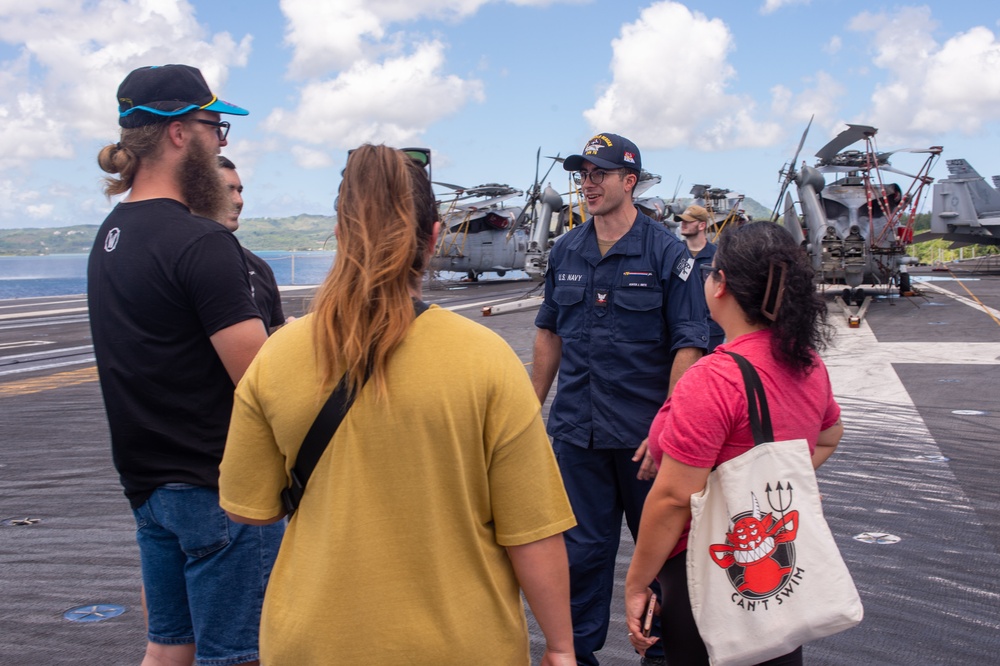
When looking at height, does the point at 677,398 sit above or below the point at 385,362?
below

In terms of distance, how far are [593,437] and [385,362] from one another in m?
1.95

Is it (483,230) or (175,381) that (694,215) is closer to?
(175,381)

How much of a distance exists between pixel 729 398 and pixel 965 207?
3595cm

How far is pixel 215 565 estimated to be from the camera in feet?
7.18

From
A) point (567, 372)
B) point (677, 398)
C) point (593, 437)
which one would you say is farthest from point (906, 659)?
point (677, 398)

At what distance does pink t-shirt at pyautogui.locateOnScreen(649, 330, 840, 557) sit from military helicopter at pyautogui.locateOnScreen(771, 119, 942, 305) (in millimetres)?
17080

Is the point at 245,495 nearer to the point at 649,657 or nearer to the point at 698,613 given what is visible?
the point at 698,613

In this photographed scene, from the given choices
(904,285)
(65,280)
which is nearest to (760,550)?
(904,285)

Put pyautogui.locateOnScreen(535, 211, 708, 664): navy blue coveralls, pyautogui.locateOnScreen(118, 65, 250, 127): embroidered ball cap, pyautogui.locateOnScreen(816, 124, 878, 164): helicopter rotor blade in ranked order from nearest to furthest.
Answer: pyautogui.locateOnScreen(118, 65, 250, 127): embroidered ball cap
pyautogui.locateOnScreen(535, 211, 708, 664): navy blue coveralls
pyautogui.locateOnScreen(816, 124, 878, 164): helicopter rotor blade

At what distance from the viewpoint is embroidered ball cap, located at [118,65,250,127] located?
2.31 metres

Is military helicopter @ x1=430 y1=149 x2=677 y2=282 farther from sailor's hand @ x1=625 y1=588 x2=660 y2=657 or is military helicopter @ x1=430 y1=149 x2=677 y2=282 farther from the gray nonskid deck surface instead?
sailor's hand @ x1=625 y1=588 x2=660 y2=657

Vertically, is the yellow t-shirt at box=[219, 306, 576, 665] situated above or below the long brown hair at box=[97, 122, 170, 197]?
below

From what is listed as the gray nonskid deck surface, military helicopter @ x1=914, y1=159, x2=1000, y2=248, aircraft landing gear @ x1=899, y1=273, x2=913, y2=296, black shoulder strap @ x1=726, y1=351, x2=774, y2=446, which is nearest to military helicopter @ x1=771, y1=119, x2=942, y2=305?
aircraft landing gear @ x1=899, y1=273, x2=913, y2=296

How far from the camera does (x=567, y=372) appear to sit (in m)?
3.62
